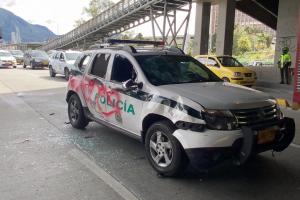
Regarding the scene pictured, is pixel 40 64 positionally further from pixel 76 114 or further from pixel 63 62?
pixel 76 114

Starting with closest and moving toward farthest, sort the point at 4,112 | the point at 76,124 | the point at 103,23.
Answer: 1. the point at 76,124
2. the point at 4,112
3. the point at 103,23

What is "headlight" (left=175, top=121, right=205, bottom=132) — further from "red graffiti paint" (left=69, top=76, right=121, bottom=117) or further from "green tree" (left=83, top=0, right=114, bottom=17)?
"green tree" (left=83, top=0, right=114, bottom=17)

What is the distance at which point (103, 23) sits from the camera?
29703mm

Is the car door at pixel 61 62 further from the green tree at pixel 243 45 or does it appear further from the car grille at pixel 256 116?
the green tree at pixel 243 45

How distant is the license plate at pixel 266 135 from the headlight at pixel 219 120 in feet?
1.04

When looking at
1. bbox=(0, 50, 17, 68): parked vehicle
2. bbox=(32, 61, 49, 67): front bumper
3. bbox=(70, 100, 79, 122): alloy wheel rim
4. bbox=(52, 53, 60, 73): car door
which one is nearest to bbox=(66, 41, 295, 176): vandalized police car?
bbox=(70, 100, 79, 122): alloy wheel rim

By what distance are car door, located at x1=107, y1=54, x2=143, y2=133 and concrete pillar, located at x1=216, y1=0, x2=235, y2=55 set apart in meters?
19.0

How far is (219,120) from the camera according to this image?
14.4ft

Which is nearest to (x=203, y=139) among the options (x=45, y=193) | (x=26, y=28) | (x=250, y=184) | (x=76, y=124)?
(x=250, y=184)

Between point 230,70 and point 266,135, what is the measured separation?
11813 mm

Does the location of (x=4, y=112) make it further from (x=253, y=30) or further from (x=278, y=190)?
(x=253, y=30)

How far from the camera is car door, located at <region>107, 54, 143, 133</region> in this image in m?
5.37

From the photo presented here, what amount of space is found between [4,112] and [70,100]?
2895 millimetres

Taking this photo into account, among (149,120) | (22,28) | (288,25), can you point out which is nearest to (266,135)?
(149,120)
